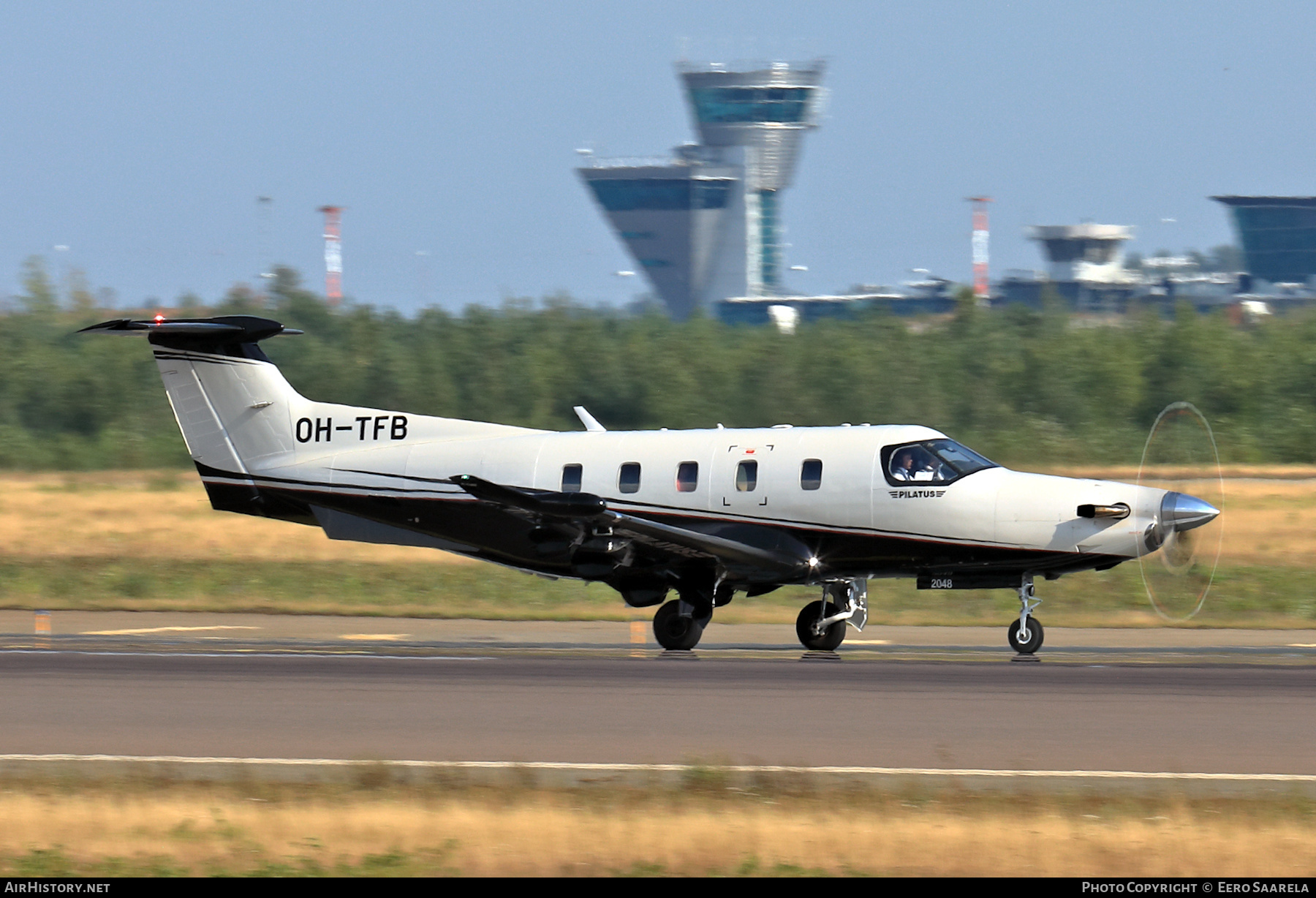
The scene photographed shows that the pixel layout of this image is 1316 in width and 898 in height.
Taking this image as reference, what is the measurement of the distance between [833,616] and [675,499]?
2530 millimetres

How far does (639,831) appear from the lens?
29.5 feet

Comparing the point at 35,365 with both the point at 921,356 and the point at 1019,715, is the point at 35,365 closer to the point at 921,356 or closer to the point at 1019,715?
the point at 921,356

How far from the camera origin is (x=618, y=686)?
15.3m

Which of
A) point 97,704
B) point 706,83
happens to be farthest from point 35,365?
point 706,83

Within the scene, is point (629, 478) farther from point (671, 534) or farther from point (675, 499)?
point (671, 534)

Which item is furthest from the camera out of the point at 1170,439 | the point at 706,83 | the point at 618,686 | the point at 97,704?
the point at 706,83

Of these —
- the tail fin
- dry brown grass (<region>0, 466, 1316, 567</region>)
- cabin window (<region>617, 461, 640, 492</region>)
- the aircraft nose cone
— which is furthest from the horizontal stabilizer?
the aircraft nose cone

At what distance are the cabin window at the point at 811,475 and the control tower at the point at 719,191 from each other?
13745 cm

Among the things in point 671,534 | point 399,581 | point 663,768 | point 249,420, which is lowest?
point 399,581

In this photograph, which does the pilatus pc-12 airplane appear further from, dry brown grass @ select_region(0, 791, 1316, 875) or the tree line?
the tree line

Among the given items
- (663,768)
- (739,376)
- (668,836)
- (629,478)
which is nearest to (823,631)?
(629,478)

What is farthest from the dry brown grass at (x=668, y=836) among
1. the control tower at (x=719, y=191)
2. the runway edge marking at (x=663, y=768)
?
the control tower at (x=719, y=191)

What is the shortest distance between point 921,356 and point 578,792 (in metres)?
50.8

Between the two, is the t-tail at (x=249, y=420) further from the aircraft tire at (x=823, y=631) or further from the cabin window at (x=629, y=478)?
the aircraft tire at (x=823, y=631)
